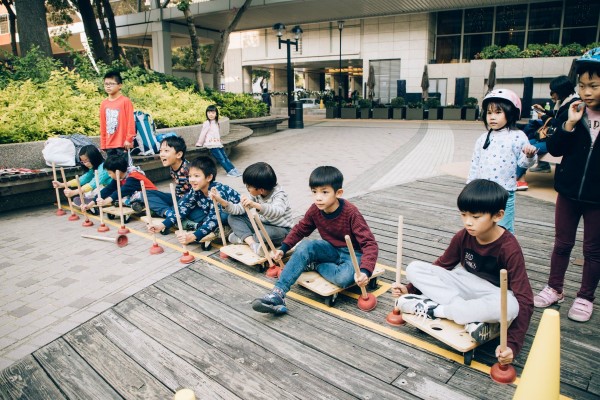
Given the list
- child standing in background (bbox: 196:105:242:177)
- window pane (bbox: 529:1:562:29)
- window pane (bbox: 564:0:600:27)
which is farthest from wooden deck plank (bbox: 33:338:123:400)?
window pane (bbox: 564:0:600:27)

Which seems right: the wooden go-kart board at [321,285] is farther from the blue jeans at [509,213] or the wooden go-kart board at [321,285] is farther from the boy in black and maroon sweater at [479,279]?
the blue jeans at [509,213]

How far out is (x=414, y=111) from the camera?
23828mm

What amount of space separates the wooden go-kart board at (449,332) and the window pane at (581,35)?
28.4 meters

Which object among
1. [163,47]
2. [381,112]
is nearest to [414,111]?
[381,112]

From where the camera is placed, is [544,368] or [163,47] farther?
[163,47]

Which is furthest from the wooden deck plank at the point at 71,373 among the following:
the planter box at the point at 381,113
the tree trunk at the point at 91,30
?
the planter box at the point at 381,113

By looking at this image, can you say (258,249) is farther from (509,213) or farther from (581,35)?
(581,35)

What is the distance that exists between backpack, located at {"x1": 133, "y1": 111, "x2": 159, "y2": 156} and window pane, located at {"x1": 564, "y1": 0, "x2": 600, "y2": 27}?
26914 millimetres

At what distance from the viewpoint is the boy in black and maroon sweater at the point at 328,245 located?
3529mm

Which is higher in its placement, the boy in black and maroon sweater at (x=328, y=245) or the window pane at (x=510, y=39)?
the window pane at (x=510, y=39)

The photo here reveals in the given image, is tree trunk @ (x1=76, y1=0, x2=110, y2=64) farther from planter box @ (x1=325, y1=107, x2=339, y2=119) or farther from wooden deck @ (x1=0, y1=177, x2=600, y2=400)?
wooden deck @ (x1=0, y1=177, x2=600, y2=400)

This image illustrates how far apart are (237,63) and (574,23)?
23.0 meters

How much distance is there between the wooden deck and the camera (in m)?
2.70

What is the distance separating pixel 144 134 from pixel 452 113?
18899mm
